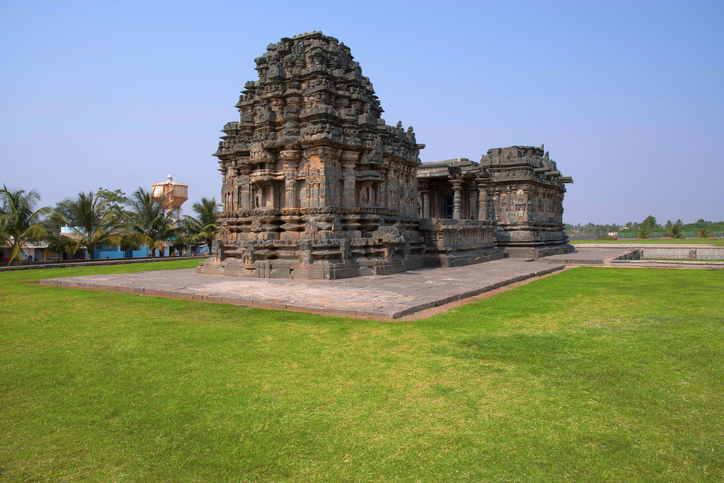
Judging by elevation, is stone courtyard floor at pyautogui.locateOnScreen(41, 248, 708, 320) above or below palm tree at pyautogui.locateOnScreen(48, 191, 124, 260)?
below

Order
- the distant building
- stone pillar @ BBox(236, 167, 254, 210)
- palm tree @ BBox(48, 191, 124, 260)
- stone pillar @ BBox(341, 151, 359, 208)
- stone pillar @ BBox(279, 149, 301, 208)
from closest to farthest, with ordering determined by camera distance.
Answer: stone pillar @ BBox(279, 149, 301, 208) < stone pillar @ BBox(341, 151, 359, 208) < stone pillar @ BBox(236, 167, 254, 210) < palm tree @ BBox(48, 191, 124, 260) < the distant building

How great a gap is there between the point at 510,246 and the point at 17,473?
24210 millimetres

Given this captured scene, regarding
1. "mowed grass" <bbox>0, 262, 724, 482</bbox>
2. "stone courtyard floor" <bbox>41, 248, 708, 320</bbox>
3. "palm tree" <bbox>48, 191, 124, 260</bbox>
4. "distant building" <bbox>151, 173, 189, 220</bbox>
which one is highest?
"distant building" <bbox>151, 173, 189, 220</bbox>

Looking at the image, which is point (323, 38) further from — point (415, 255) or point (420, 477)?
point (420, 477)

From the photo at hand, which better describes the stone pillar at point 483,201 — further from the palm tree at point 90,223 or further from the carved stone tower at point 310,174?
the palm tree at point 90,223

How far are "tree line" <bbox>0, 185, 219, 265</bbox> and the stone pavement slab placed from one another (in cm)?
928

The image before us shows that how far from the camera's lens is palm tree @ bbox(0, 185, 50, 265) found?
18828 millimetres

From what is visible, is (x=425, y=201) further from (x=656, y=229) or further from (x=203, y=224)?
(x=656, y=229)

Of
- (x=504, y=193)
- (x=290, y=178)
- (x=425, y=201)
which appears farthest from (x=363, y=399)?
(x=425, y=201)

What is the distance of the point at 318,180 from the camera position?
44.7 ft

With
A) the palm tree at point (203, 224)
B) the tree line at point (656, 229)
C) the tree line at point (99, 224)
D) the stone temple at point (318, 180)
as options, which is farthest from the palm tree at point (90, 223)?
the tree line at point (656, 229)

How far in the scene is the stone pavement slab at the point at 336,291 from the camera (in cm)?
760

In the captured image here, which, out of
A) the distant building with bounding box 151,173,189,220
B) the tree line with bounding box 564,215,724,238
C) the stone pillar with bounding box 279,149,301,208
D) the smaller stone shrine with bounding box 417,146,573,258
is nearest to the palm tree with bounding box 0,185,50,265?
the stone pillar with bounding box 279,149,301,208

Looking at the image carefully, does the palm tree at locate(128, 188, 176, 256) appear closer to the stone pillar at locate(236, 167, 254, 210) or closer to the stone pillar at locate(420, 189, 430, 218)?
the stone pillar at locate(236, 167, 254, 210)
